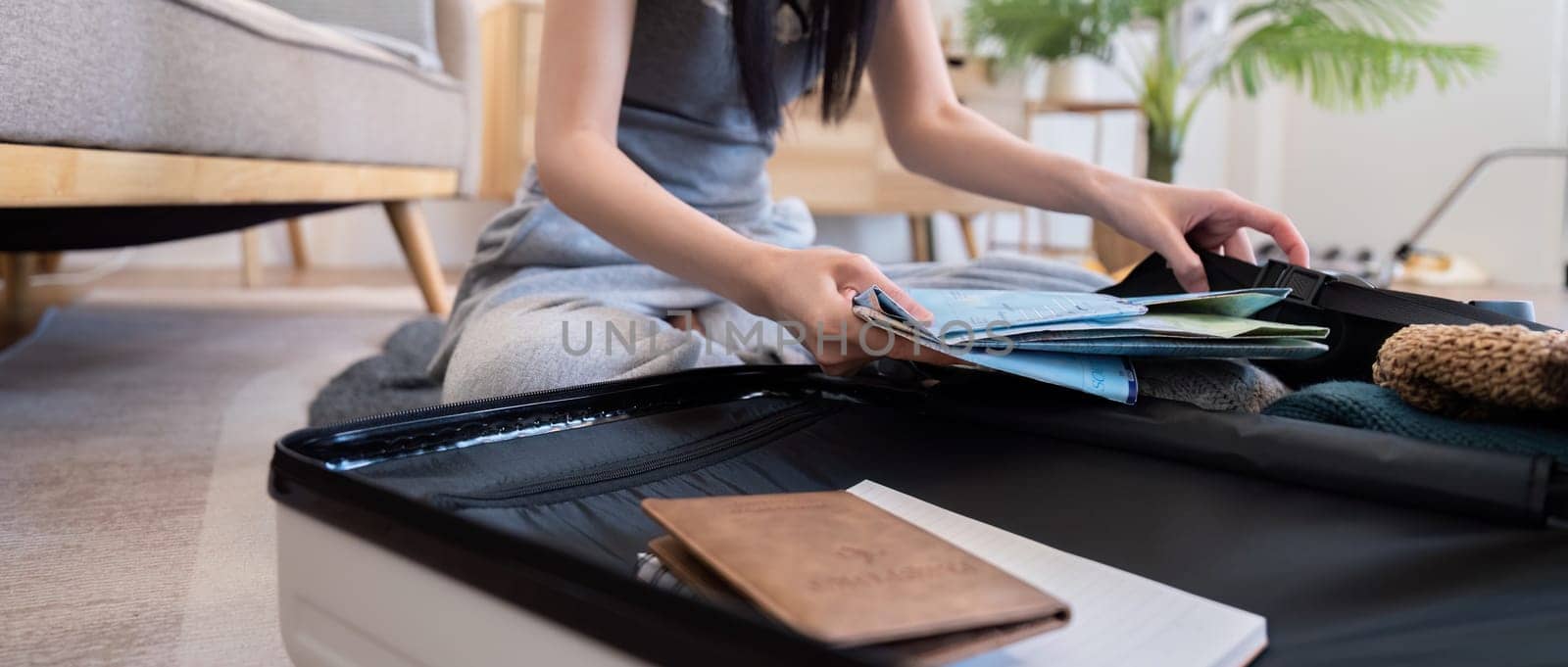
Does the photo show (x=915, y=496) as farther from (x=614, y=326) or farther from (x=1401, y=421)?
(x=614, y=326)

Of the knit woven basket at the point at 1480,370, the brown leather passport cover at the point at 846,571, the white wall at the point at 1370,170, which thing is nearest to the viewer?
the brown leather passport cover at the point at 846,571

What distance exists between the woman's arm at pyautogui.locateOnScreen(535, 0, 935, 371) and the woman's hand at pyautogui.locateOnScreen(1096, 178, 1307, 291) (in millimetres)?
229

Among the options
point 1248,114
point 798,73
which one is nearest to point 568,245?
point 798,73

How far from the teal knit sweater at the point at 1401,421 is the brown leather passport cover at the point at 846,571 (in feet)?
0.67

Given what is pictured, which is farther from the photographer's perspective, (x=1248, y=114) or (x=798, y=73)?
(x=1248, y=114)

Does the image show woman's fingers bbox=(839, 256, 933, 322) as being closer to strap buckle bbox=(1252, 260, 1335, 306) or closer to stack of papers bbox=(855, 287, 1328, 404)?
stack of papers bbox=(855, 287, 1328, 404)

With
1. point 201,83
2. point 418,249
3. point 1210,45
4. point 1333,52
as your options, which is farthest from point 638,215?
point 1210,45

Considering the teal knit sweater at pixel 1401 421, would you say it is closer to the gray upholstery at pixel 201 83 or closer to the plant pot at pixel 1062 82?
the gray upholstery at pixel 201 83

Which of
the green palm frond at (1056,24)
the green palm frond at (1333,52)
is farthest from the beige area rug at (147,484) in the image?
the green palm frond at (1333,52)

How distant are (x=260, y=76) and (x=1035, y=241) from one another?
270 centimetres

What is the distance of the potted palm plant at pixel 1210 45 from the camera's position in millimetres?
2082

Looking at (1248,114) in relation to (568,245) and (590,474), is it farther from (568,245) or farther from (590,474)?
(590,474)

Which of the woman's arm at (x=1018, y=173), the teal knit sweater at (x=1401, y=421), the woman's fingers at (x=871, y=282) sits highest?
the woman's arm at (x=1018, y=173)

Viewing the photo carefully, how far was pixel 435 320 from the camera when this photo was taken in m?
1.53
